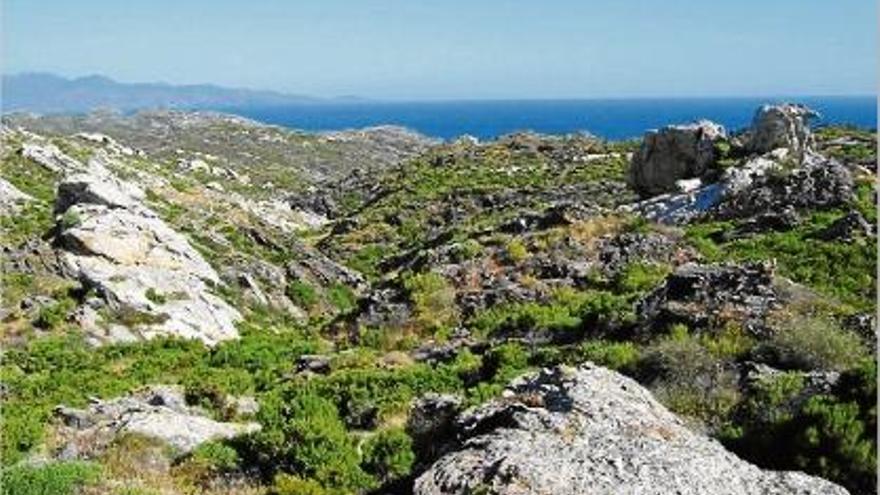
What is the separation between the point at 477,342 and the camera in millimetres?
26453

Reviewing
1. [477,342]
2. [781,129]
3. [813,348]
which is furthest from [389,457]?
[781,129]

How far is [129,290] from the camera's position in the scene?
114ft

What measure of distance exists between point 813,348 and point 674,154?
36.4 meters

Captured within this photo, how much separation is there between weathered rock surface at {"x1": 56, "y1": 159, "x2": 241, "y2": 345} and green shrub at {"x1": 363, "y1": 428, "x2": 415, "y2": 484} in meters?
19.1

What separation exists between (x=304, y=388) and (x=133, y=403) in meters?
3.16

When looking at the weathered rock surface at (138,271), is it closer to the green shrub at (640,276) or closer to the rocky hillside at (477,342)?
the rocky hillside at (477,342)

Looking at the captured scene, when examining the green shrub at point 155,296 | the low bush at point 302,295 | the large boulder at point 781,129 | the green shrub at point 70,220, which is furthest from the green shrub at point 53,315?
the large boulder at point 781,129

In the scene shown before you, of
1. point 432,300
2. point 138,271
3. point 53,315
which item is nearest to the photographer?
point 53,315

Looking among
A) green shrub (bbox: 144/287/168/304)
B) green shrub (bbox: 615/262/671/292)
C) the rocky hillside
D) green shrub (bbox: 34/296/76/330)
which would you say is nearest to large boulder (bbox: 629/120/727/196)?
the rocky hillside

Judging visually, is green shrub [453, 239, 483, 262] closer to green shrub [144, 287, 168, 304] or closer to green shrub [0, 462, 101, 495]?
green shrub [144, 287, 168, 304]

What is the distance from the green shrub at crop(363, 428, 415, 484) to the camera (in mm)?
13523

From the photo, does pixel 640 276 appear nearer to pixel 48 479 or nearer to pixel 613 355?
pixel 613 355

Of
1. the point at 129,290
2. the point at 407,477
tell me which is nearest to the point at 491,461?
the point at 407,477

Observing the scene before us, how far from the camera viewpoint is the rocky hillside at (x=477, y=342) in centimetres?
1245
